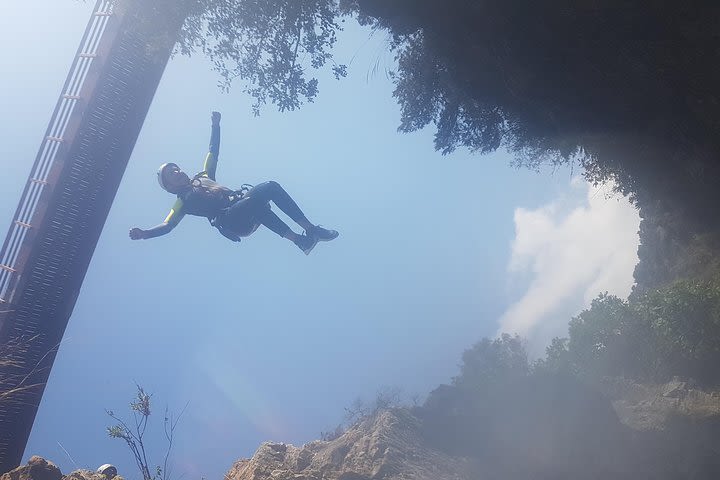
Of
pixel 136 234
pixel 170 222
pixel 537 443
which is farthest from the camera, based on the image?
pixel 537 443

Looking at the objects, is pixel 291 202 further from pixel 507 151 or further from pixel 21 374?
pixel 507 151

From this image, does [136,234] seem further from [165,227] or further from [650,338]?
[650,338]

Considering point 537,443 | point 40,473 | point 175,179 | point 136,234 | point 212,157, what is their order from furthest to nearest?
point 537,443
point 212,157
point 175,179
point 40,473
point 136,234

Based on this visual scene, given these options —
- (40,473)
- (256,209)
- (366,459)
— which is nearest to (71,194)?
(256,209)

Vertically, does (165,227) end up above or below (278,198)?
below

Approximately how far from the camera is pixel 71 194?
7.92 meters

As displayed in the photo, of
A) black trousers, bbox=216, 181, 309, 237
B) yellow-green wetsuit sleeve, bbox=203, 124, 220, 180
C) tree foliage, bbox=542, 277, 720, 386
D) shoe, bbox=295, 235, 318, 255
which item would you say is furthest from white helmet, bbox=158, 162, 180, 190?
tree foliage, bbox=542, 277, 720, 386

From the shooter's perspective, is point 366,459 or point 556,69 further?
point 366,459

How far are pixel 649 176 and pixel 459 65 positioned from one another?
Answer: 591cm

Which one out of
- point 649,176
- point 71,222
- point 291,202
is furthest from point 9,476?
point 649,176

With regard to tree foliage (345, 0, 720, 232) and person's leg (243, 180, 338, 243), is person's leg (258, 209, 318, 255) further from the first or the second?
tree foliage (345, 0, 720, 232)

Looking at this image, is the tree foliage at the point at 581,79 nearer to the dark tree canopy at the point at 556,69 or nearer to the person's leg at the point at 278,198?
the dark tree canopy at the point at 556,69

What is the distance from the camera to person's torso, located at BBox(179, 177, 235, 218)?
25.1ft

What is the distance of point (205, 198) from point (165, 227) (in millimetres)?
963
